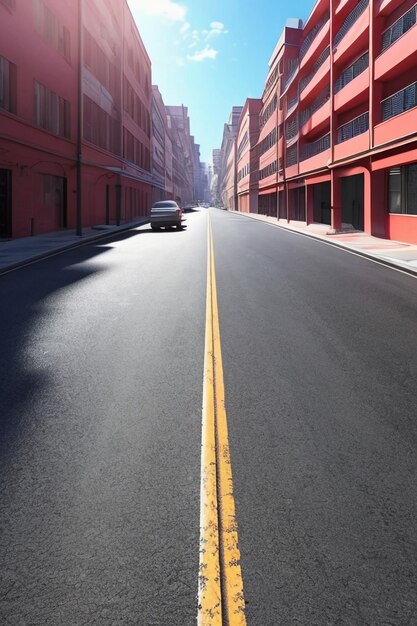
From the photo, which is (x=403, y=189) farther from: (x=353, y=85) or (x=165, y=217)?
(x=165, y=217)

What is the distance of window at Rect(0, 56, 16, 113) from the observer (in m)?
22.3

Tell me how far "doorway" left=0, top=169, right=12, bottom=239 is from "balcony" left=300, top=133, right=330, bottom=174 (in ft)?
64.7

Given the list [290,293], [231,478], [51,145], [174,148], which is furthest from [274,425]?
[174,148]

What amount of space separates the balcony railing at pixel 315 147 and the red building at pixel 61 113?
14623 mm

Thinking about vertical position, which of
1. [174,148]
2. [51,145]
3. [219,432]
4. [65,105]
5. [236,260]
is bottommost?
[219,432]

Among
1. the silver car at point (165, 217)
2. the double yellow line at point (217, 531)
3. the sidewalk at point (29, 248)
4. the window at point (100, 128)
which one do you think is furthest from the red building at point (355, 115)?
the double yellow line at point (217, 531)

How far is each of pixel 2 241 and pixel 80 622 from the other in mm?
22247

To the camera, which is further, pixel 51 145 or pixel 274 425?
pixel 51 145

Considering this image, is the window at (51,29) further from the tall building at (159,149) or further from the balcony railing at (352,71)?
the tall building at (159,149)

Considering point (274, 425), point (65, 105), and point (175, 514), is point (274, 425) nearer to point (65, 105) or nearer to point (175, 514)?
point (175, 514)

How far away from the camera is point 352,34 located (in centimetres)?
2775

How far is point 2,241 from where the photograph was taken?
73.9ft

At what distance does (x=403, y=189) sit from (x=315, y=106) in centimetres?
2067

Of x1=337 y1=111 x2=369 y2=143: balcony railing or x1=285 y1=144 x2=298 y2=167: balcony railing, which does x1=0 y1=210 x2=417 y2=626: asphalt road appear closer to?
x1=337 y1=111 x2=369 y2=143: balcony railing
